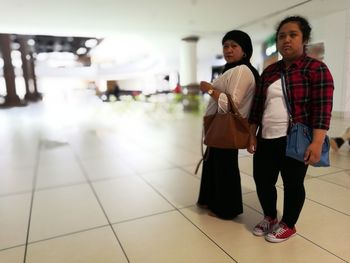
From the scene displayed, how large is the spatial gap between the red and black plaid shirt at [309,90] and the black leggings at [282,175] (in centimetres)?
17

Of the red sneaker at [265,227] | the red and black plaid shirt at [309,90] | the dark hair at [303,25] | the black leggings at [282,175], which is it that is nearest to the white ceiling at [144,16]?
the dark hair at [303,25]

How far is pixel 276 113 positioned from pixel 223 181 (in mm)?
582

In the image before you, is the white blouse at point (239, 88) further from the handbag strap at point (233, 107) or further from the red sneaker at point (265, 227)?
the red sneaker at point (265, 227)

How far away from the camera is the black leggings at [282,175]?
147 centimetres

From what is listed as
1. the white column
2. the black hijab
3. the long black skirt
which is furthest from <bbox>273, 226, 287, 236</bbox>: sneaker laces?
the white column

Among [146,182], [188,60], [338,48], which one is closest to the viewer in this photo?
[146,182]

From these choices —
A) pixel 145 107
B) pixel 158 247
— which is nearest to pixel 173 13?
pixel 145 107

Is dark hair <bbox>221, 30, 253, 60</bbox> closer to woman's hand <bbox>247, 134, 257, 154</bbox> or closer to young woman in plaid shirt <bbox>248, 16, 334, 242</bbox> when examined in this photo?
young woman in plaid shirt <bbox>248, 16, 334, 242</bbox>

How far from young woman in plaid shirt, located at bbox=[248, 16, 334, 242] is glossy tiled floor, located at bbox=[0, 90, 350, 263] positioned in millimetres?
206

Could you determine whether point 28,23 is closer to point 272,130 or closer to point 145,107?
point 145,107

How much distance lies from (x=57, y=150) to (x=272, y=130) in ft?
11.5

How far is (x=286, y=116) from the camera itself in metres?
1.44

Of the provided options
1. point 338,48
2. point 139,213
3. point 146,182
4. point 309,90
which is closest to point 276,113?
point 309,90

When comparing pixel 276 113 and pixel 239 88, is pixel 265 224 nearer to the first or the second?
pixel 276 113
